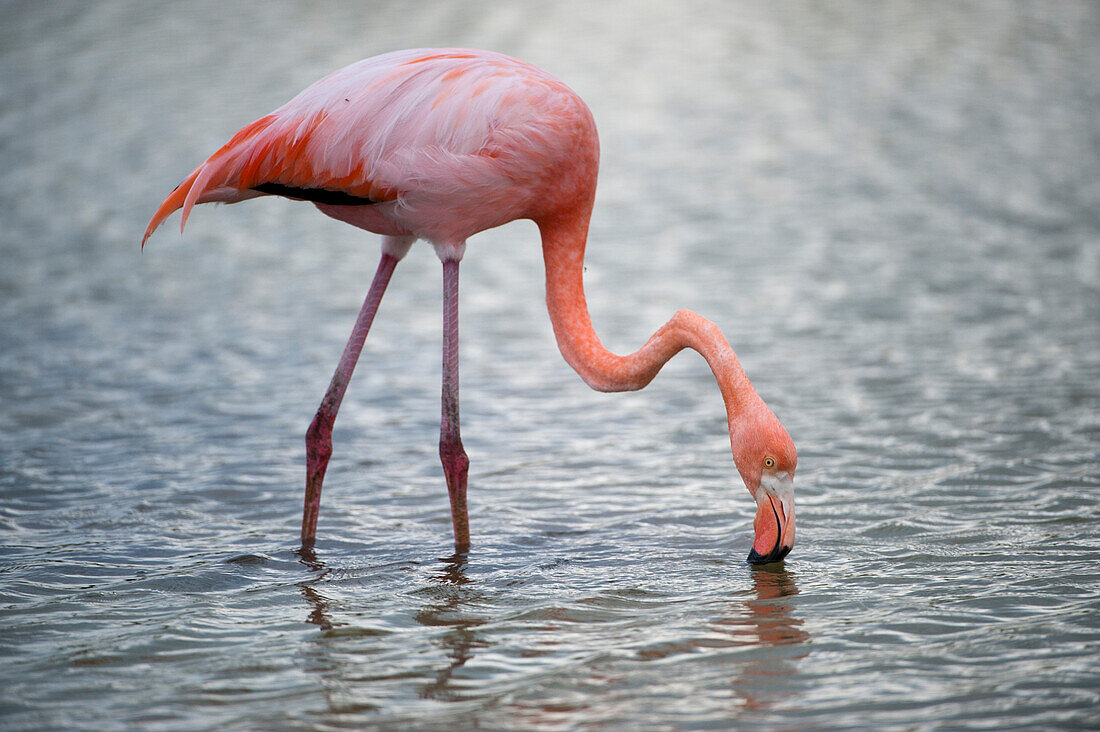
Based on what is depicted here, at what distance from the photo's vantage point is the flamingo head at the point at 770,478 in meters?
4.84

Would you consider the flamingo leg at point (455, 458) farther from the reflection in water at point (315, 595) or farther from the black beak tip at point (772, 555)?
the black beak tip at point (772, 555)

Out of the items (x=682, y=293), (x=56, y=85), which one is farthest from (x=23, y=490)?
(x=56, y=85)

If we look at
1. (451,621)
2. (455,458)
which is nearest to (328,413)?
(455,458)

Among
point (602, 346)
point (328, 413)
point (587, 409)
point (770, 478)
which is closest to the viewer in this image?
point (770, 478)

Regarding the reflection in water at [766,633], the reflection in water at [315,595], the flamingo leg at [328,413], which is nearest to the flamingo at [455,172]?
the reflection in water at [766,633]

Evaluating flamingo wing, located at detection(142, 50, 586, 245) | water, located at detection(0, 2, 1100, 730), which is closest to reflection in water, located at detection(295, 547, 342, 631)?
water, located at detection(0, 2, 1100, 730)

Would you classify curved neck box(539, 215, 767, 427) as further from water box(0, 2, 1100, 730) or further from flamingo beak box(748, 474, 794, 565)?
water box(0, 2, 1100, 730)

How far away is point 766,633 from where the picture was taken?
14.7 feet

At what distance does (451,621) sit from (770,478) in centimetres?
135

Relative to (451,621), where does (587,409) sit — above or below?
above

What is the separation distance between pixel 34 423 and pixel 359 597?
137 inches

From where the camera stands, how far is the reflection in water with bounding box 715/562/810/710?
4.02m

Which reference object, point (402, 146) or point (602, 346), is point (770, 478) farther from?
A: point (402, 146)

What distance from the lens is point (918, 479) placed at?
20.9 ft
